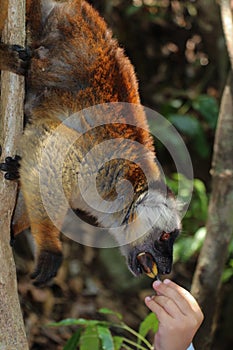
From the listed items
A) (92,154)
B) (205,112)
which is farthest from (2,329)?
(205,112)

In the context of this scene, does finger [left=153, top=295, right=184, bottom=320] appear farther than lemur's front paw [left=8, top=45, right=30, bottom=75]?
No

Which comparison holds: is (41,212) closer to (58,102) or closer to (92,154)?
(92,154)

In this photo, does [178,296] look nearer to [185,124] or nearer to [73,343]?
[73,343]

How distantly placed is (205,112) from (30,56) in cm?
367

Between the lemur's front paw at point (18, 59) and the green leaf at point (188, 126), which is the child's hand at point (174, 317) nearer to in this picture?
the lemur's front paw at point (18, 59)

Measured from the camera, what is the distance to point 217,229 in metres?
4.77

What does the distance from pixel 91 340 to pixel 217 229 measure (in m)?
1.33

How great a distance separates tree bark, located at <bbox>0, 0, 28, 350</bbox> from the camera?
3.49 m

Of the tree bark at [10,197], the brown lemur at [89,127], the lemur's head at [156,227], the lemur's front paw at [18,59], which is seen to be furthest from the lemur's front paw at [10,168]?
the lemur's head at [156,227]

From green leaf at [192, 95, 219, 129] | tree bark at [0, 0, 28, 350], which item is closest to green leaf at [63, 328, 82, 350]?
tree bark at [0, 0, 28, 350]

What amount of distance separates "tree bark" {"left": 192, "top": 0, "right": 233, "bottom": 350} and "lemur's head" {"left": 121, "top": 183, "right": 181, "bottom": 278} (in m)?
0.71

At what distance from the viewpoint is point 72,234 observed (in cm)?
597

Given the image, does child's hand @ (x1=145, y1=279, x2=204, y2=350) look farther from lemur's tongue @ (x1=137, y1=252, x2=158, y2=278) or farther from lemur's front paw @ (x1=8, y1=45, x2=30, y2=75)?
lemur's front paw @ (x1=8, y1=45, x2=30, y2=75)

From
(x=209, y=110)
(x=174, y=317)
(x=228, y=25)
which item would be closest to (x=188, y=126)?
(x=209, y=110)
